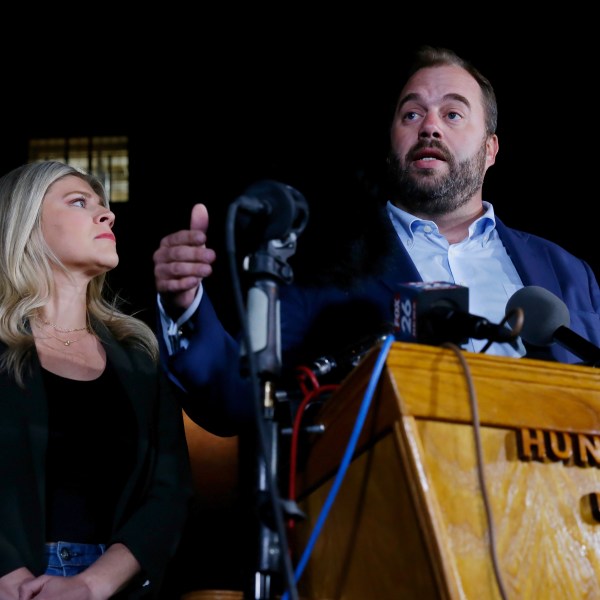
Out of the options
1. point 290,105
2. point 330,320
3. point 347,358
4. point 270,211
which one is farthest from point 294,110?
point 270,211

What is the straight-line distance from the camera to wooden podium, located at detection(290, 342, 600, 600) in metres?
0.97

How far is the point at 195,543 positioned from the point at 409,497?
1.20 metres

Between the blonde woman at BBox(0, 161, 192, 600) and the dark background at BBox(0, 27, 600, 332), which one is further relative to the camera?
the dark background at BBox(0, 27, 600, 332)

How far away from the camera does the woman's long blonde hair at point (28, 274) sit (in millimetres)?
1874

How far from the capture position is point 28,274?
1917 mm

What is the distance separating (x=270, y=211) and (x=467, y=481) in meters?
0.38

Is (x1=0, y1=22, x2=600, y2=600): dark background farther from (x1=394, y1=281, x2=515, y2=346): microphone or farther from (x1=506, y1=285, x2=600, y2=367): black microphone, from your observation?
(x1=394, y1=281, x2=515, y2=346): microphone

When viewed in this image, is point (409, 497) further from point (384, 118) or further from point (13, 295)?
point (384, 118)

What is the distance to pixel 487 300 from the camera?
2.03 meters

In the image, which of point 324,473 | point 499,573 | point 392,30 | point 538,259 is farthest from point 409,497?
point 392,30

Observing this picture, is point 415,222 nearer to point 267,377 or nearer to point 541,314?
point 541,314

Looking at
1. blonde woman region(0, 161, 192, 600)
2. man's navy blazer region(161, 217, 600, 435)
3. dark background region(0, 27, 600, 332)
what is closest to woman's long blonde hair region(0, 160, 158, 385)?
blonde woman region(0, 161, 192, 600)

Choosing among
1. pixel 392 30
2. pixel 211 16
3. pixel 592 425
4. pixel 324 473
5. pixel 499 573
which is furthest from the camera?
pixel 211 16

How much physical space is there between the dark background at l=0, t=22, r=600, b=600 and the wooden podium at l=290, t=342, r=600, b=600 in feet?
3.84
